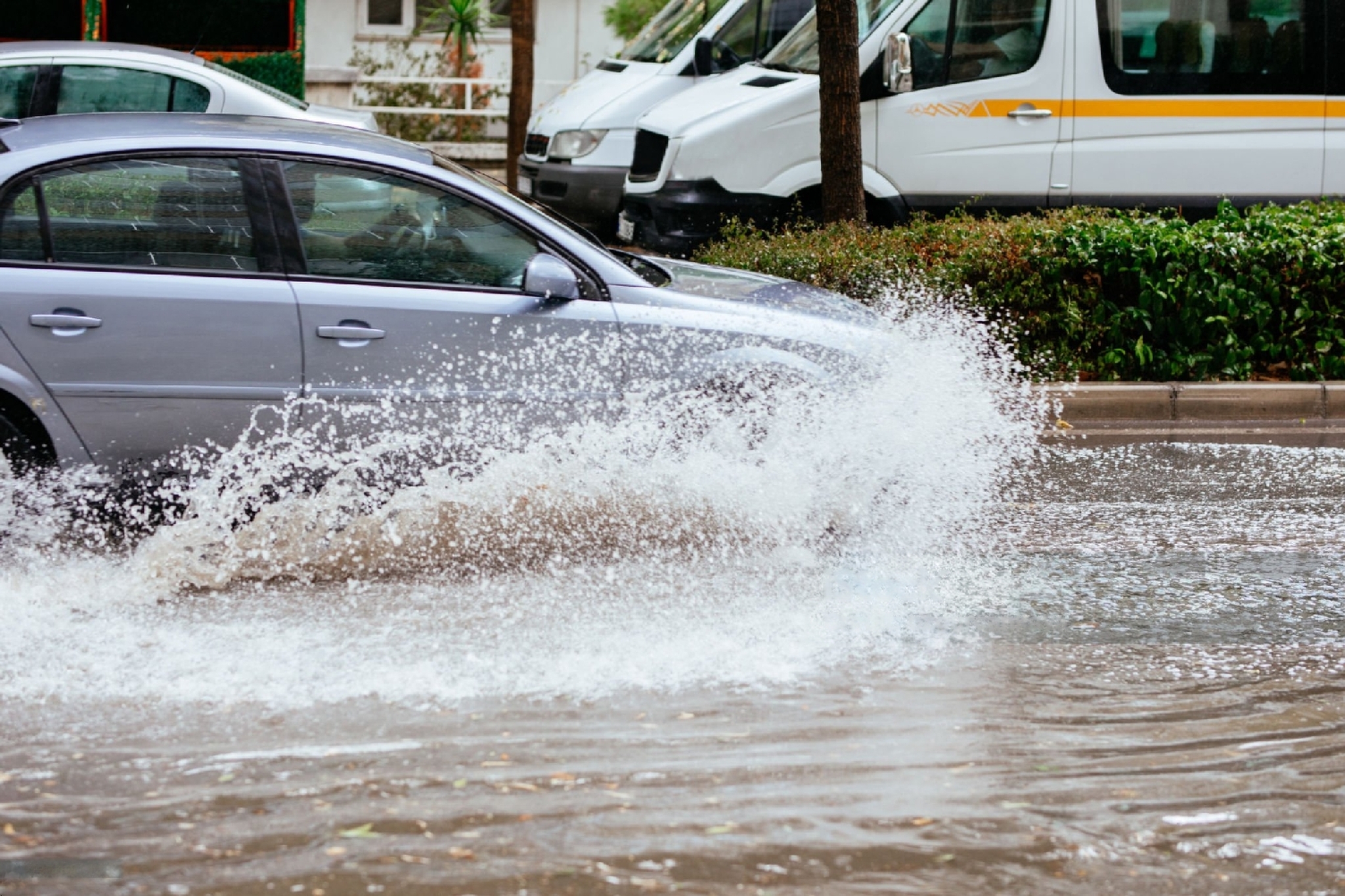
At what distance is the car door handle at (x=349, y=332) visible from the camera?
5508mm

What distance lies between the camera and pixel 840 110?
978 cm

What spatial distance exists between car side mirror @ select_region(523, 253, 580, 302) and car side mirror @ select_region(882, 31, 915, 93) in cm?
564

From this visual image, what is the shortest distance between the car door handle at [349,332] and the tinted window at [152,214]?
0.36 meters

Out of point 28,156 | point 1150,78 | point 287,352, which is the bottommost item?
point 287,352

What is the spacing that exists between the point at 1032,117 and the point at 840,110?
6.84 feet

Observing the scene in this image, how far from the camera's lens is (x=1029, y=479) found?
7.22 metres

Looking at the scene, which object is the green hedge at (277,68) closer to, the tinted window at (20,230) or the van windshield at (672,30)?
the van windshield at (672,30)

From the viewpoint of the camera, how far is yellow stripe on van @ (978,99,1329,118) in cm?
1116

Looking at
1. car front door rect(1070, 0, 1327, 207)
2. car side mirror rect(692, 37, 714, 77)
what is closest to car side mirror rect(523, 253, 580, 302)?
car front door rect(1070, 0, 1327, 207)

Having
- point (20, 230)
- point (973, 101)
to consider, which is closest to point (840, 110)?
point (973, 101)

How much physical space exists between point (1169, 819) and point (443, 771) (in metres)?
1.81

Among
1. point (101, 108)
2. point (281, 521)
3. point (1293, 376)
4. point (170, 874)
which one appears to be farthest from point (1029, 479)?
point (101, 108)

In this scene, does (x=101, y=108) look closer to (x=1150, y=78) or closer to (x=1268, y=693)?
(x=1150, y=78)

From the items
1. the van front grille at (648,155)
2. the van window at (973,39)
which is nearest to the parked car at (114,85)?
the van front grille at (648,155)
